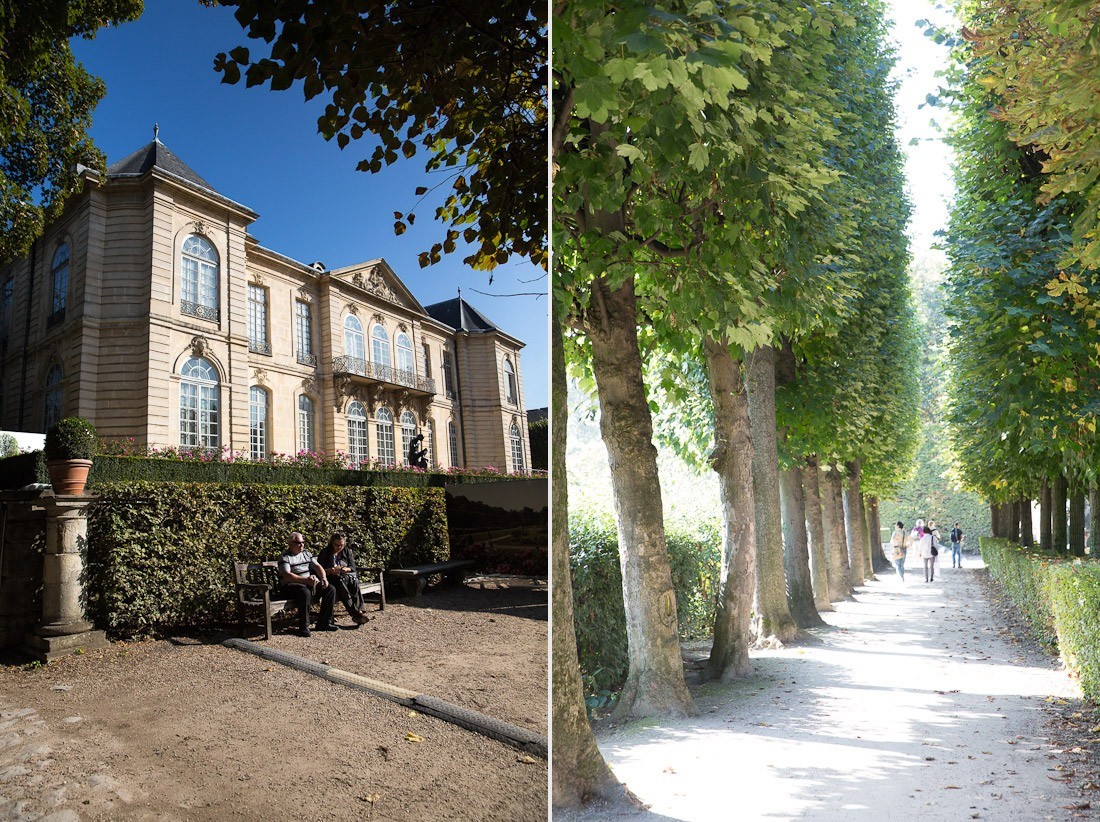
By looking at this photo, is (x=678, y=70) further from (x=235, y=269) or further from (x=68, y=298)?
(x=68, y=298)

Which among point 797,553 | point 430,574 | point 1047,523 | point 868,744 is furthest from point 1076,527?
point 430,574

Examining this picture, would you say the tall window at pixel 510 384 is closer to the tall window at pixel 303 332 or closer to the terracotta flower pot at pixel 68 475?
the tall window at pixel 303 332

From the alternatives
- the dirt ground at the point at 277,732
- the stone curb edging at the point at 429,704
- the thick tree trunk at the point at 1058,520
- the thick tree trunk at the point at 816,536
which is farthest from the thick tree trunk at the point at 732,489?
the thick tree trunk at the point at 1058,520

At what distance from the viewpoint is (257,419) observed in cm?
111

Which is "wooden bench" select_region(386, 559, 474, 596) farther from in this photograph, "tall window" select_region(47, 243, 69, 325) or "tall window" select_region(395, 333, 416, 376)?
"tall window" select_region(47, 243, 69, 325)

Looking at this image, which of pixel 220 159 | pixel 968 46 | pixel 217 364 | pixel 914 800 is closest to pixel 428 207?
pixel 220 159

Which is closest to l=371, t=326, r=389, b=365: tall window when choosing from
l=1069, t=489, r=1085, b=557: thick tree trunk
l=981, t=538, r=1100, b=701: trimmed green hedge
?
l=981, t=538, r=1100, b=701: trimmed green hedge

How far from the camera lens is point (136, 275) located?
101 centimetres

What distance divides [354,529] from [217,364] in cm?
43

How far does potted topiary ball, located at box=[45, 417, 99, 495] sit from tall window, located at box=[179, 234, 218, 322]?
0.70 feet

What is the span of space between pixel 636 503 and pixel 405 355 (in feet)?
7.43

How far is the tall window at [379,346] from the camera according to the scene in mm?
1310

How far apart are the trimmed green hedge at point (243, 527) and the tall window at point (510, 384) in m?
0.26

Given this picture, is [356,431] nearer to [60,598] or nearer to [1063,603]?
[60,598]
